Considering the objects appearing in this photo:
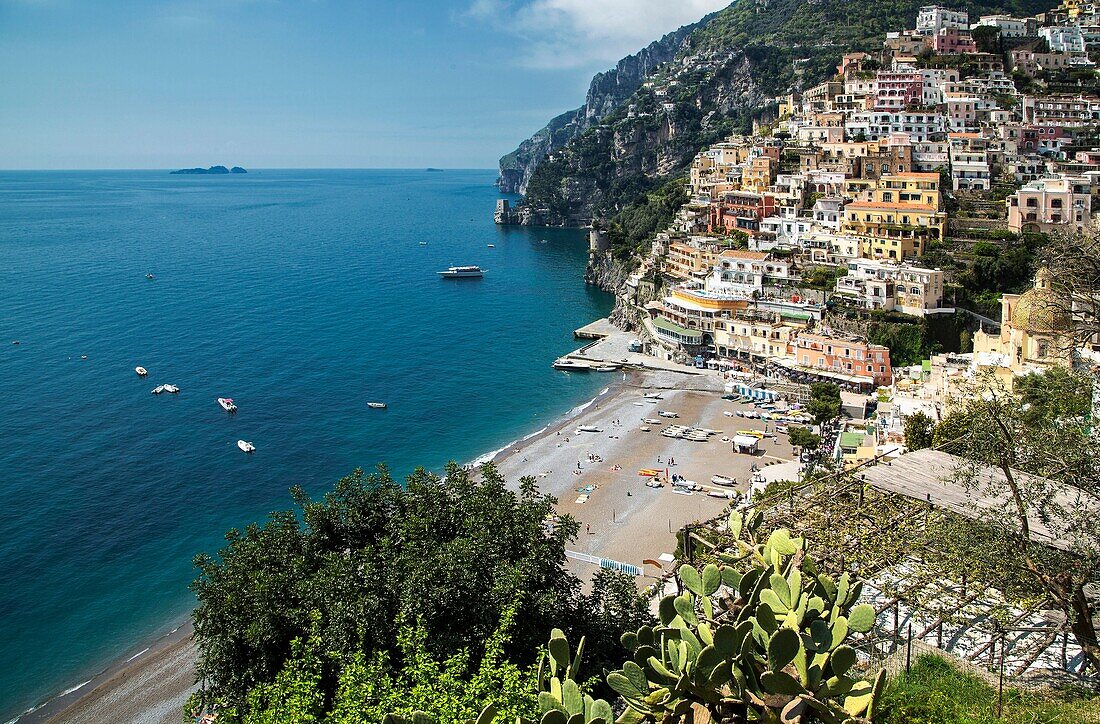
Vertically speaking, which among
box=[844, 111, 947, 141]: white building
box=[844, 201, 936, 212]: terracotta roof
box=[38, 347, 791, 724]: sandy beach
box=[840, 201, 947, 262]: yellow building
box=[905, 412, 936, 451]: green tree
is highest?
box=[844, 111, 947, 141]: white building

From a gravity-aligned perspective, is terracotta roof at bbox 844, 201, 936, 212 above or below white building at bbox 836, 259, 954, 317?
above

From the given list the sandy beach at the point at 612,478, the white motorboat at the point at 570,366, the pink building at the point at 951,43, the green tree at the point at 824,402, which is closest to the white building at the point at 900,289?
the green tree at the point at 824,402

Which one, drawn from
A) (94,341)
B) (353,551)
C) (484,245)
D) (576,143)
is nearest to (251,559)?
(353,551)

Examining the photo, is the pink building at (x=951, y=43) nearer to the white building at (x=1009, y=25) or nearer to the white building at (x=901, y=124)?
the white building at (x=1009, y=25)

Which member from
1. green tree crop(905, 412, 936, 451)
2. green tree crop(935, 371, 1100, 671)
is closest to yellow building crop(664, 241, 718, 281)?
green tree crop(905, 412, 936, 451)

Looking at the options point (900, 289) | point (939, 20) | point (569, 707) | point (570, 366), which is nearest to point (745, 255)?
point (900, 289)

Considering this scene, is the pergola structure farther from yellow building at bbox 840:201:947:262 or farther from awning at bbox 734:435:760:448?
yellow building at bbox 840:201:947:262

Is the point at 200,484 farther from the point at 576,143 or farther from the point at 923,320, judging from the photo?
the point at 576,143
